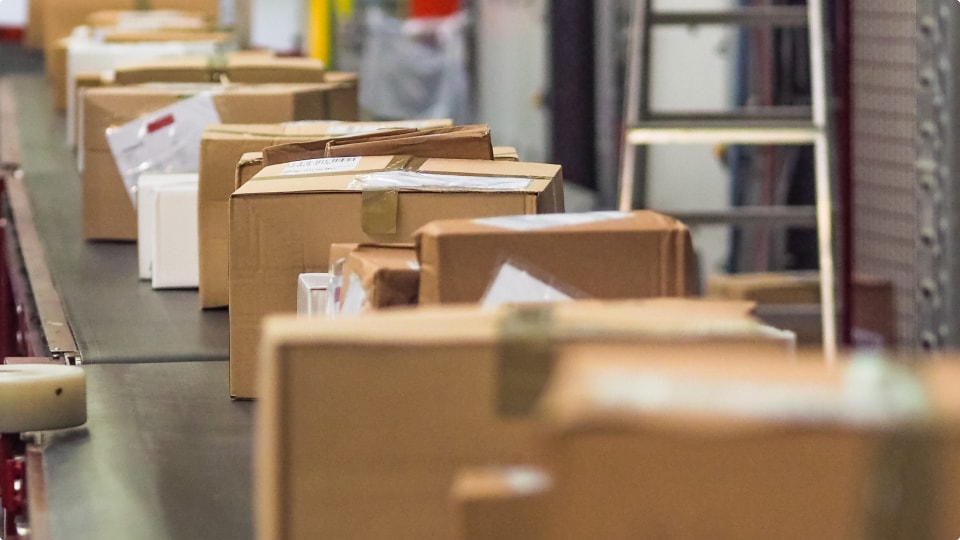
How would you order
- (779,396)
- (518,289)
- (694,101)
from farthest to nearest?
(694,101) < (518,289) < (779,396)

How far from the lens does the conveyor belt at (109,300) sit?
235 centimetres

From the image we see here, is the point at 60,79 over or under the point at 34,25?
under

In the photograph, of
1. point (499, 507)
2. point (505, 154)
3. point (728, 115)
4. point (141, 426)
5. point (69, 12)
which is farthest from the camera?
point (69, 12)

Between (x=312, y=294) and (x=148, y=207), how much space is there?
104cm

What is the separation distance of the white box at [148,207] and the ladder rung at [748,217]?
1.42 m

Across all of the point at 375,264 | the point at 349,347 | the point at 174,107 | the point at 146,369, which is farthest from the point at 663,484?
the point at 174,107

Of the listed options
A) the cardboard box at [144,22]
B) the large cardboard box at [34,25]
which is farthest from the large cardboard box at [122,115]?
the large cardboard box at [34,25]

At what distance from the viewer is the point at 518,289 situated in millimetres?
1508

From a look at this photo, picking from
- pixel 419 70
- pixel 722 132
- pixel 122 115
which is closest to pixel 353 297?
pixel 122 115

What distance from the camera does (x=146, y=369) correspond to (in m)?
2.23

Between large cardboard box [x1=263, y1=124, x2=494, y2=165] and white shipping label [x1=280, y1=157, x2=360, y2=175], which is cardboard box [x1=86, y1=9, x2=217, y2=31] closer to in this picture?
large cardboard box [x1=263, y1=124, x2=494, y2=165]

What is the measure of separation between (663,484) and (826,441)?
0.34ft

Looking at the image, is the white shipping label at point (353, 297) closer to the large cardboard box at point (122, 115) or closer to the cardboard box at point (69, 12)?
the large cardboard box at point (122, 115)

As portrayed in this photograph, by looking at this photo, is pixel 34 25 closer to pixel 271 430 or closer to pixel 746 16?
pixel 746 16
